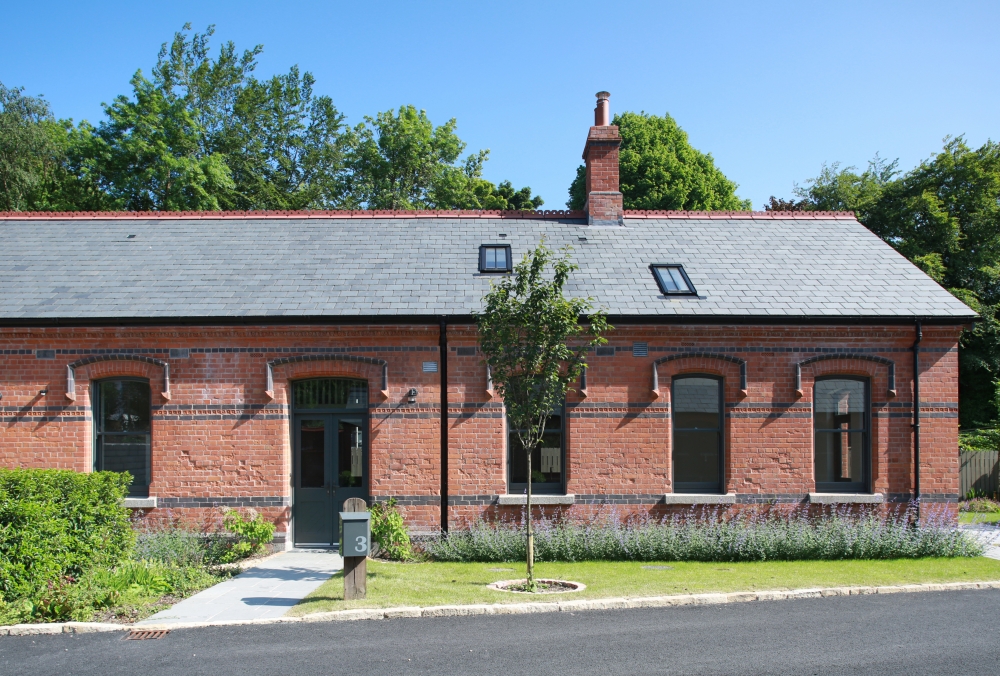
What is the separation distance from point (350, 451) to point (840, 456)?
8534mm

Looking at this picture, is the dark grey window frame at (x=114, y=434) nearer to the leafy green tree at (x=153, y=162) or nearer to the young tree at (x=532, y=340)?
the young tree at (x=532, y=340)

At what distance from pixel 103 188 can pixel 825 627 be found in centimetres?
2782

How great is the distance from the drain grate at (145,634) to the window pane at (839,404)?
1073cm

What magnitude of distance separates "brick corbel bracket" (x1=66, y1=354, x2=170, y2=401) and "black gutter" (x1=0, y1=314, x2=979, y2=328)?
1.78ft

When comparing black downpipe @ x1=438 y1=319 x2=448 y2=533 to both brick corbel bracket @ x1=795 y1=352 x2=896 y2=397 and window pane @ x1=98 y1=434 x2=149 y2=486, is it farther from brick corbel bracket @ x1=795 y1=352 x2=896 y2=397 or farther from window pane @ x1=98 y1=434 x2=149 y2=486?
brick corbel bracket @ x1=795 y1=352 x2=896 y2=397

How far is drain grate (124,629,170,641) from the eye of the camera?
7.96 m

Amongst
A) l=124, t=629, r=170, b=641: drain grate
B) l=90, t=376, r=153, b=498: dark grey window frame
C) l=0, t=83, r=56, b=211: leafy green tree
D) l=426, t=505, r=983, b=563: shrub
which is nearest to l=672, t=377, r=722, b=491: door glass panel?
l=426, t=505, r=983, b=563: shrub

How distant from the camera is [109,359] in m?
13.2

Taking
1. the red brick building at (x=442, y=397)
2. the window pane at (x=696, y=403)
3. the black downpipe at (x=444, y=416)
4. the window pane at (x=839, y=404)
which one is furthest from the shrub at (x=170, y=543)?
the window pane at (x=839, y=404)

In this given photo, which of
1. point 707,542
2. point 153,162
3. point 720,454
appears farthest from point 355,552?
point 153,162

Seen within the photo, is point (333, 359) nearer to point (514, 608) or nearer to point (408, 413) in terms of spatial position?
point (408, 413)

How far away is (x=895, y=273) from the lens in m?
14.8

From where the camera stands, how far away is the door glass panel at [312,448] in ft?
44.4

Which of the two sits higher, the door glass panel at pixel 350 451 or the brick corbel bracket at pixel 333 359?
the brick corbel bracket at pixel 333 359
